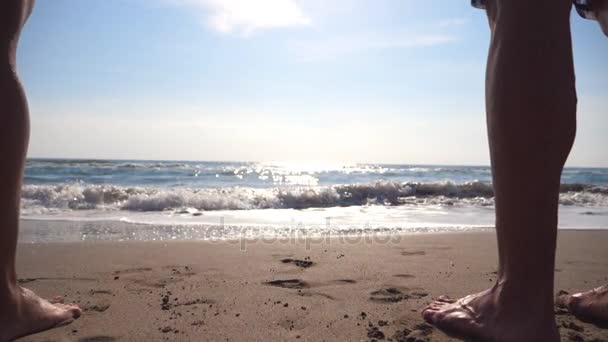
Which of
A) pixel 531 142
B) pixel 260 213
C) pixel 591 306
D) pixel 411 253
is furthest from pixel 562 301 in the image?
pixel 260 213

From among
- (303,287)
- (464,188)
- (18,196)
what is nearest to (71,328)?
(18,196)

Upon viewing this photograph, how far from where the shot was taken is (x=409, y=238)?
388cm

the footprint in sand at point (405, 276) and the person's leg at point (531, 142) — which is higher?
the person's leg at point (531, 142)

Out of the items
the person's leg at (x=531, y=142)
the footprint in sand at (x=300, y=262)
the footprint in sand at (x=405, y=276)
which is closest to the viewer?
the person's leg at (x=531, y=142)

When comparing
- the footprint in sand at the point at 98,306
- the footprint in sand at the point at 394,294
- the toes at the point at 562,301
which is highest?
the toes at the point at 562,301

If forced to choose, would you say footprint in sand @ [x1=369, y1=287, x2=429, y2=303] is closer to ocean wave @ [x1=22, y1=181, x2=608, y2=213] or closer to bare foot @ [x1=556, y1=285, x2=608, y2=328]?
bare foot @ [x1=556, y1=285, x2=608, y2=328]

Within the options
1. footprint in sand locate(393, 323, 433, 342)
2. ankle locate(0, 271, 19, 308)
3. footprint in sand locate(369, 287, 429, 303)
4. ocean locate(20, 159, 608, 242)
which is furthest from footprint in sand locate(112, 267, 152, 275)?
footprint in sand locate(393, 323, 433, 342)

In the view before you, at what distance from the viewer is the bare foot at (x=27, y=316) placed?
1.30 metres

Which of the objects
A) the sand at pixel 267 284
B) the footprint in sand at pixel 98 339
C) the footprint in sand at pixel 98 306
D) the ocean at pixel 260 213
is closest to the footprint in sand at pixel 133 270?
the sand at pixel 267 284

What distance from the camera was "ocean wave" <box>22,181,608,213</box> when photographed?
7508 mm

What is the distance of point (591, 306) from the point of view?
1540 millimetres

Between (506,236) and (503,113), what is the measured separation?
328 mm

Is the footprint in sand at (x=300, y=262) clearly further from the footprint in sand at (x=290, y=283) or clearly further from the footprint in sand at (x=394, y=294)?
the footprint in sand at (x=394, y=294)

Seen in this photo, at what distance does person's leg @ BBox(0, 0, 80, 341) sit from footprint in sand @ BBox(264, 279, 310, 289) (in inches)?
41.4
